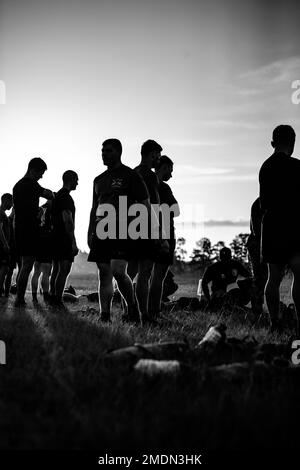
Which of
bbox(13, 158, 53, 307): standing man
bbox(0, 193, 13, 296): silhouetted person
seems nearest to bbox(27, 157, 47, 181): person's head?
bbox(13, 158, 53, 307): standing man

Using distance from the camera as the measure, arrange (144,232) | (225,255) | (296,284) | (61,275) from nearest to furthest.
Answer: (296,284) → (144,232) → (61,275) → (225,255)

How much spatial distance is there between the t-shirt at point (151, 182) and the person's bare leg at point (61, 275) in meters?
2.47

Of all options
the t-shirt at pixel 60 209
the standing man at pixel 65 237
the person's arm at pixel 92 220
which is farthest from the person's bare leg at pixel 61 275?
the person's arm at pixel 92 220

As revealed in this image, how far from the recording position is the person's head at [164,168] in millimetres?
7559

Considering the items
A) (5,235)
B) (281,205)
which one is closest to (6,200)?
(5,235)

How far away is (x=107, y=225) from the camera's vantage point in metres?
6.61

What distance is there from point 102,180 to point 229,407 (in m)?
4.54

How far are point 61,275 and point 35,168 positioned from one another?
1.80 meters

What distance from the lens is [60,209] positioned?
28.9 feet

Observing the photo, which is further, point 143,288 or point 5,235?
point 5,235

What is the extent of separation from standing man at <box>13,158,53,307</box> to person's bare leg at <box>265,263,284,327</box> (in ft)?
13.3

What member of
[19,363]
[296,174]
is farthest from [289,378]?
[296,174]

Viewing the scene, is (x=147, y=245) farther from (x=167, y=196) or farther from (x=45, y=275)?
(x=45, y=275)

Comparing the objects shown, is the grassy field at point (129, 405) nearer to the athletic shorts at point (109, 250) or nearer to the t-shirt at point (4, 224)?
the athletic shorts at point (109, 250)
